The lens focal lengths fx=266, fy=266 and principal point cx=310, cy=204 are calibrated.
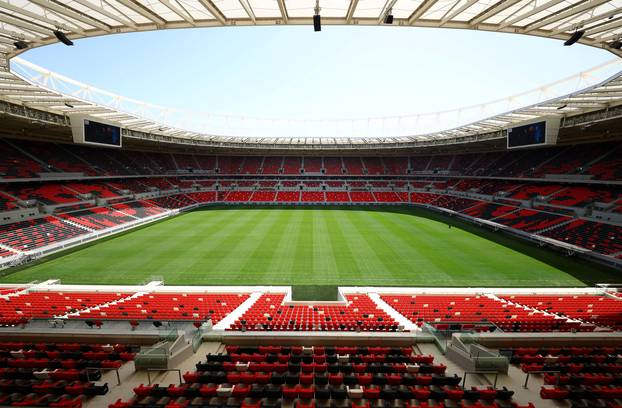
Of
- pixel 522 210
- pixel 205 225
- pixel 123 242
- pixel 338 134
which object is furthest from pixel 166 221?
pixel 522 210

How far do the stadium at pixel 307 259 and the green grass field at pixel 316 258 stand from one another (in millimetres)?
243

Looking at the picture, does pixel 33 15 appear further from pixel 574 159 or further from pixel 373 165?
pixel 373 165

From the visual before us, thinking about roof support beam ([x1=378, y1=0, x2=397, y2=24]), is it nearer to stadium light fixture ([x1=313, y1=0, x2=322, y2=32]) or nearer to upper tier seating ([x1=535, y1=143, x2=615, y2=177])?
stadium light fixture ([x1=313, y1=0, x2=322, y2=32])

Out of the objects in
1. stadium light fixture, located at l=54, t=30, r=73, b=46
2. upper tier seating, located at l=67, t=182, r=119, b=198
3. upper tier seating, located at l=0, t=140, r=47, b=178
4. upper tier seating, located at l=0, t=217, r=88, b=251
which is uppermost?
stadium light fixture, located at l=54, t=30, r=73, b=46

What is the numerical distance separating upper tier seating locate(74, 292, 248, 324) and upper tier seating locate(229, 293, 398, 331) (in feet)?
4.44

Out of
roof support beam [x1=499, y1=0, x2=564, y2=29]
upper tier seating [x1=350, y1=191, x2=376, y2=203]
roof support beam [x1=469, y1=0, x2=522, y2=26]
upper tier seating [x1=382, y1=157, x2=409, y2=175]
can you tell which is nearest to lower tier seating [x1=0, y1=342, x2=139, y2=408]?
roof support beam [x1=469, y1=0, x2=522, y2=26]

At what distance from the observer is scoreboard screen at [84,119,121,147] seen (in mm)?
24188

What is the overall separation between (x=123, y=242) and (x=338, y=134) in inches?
1542

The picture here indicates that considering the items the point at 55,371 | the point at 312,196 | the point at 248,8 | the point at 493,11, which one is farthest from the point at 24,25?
the point at 312,196

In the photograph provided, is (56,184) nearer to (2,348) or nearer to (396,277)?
(2,348)

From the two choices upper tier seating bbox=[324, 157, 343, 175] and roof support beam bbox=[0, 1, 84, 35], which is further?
upper tier seating bbox=[324, 157, 343, 175]

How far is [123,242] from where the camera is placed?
2567 cm

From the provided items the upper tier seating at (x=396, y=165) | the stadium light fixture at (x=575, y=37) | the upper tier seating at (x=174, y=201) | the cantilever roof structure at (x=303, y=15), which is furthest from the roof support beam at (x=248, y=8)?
the upper tier seating at (x=396, y=165)

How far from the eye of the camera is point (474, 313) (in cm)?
1212
